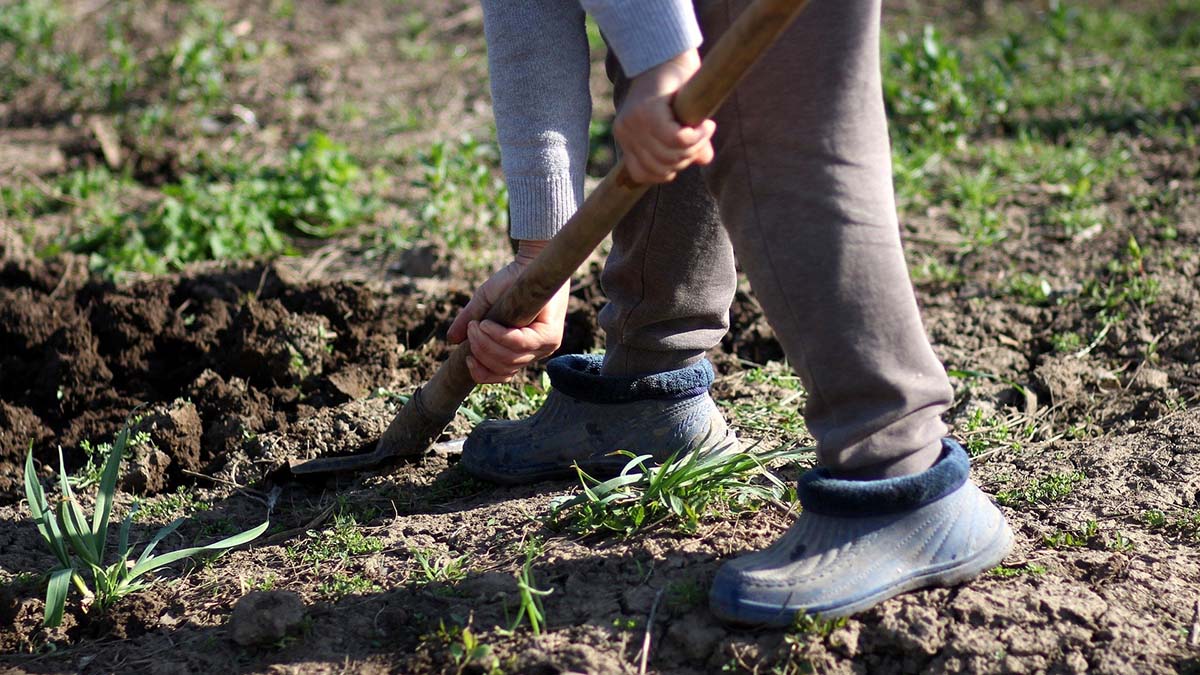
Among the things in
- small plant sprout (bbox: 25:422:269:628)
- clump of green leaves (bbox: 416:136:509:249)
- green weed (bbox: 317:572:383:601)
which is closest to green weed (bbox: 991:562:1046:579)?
green weed (bbox: 317:572:383:601)

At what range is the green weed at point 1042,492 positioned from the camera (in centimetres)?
252

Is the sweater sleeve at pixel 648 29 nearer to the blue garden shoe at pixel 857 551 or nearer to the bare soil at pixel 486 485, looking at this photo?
the blue garden shoe at pixel 857 551

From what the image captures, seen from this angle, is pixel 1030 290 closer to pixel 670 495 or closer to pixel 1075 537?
pixel 1075 537

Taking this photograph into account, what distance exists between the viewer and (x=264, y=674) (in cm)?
212

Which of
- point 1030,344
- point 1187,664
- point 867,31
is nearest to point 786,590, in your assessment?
point 1187,664

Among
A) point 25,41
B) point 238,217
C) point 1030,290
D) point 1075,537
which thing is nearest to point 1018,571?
point 1075,537

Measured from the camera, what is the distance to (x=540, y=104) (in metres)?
2.34

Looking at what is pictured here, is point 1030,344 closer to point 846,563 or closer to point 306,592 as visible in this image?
point 846,563

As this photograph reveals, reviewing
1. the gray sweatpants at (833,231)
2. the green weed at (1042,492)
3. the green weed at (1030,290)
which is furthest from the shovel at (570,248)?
the green weed at (1030,290)

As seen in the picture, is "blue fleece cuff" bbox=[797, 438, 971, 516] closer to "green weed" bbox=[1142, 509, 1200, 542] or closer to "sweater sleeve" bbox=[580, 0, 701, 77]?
"green weed" bbox=[1142, 509, 1200, 542]

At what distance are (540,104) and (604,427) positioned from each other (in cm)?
76

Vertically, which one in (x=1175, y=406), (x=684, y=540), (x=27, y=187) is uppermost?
(x=27, y=187)

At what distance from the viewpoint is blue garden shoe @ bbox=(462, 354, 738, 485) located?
2641 millimetres

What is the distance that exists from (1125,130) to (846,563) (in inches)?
151
